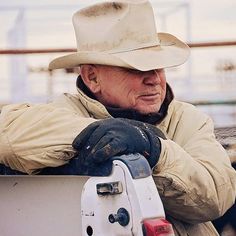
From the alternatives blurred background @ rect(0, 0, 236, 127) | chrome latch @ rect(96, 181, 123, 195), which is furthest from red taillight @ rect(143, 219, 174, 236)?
blurred background @ rect(0, 0, 236, 127)

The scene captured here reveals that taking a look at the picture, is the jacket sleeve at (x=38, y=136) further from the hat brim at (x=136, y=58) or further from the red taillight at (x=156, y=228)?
the red taillight at (x=156, y=228)

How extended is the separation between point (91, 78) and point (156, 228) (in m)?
0.98

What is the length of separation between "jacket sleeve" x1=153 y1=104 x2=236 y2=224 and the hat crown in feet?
0.90

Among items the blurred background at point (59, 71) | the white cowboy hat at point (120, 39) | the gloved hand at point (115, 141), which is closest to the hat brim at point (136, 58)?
the white cowboy hat at point (120, 39)

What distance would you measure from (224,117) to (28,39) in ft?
11.0

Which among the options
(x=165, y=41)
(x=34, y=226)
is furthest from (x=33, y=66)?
(x=34, y=226)

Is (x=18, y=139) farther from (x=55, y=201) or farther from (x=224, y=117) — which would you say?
(x=224, y=117)

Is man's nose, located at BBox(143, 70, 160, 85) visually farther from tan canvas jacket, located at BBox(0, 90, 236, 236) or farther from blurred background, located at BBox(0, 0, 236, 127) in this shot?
blurred background, located at BBox(0, 0, 236, 127)

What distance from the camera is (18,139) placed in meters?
2.45

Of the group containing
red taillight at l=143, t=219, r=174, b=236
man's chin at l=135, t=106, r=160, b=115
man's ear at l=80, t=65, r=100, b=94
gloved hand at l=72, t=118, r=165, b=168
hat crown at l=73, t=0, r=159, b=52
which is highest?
hat crown at l=73, t=0, r=159, b=52

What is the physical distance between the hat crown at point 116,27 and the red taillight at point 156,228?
89cm

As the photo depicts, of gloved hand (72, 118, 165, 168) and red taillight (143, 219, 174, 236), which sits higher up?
gloved hand (72, 118, 165, 168)

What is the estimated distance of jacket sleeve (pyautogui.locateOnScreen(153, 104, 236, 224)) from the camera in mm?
2408

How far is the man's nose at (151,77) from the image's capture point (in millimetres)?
2764
